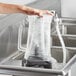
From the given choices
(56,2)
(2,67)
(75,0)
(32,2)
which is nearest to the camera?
(2,67)

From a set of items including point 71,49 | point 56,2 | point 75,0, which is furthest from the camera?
point 56,2

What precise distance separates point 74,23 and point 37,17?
884mm

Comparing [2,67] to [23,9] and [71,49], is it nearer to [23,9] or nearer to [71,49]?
[23,9]

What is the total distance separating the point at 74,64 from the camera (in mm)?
849

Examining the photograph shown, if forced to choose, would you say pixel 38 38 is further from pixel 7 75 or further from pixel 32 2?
pixel 32 2

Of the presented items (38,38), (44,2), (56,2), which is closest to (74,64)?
(38,38)

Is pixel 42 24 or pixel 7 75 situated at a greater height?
pixel 42 24

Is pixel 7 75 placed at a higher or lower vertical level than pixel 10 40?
lower

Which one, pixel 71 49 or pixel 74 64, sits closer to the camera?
pixel 74 64

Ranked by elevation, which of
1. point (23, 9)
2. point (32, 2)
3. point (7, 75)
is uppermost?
point (32, 2)

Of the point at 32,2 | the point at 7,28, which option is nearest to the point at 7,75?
the point at 7,28

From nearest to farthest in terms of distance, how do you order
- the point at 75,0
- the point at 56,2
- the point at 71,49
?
1. the point at 71,49
2. the point at 75,0
3. the point at 56,2

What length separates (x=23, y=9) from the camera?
793 mm

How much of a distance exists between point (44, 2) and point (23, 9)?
1.14 m
